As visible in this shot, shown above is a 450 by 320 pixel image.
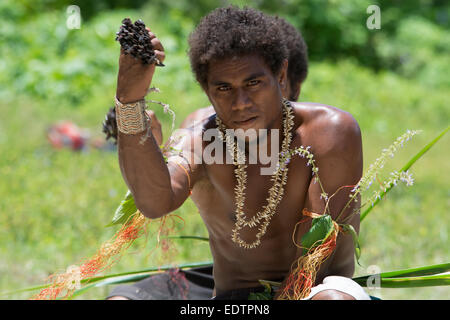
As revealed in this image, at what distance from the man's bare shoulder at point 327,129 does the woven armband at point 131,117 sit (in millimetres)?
794

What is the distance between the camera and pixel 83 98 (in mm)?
9758

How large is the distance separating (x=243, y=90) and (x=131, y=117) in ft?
1.66

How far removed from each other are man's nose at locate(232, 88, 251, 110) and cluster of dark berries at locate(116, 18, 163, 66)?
17.5 inches

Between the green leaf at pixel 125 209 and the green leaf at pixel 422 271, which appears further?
the green leaf at pixel 125 209

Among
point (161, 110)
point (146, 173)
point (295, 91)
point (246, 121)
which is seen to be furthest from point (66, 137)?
point (146, 173)

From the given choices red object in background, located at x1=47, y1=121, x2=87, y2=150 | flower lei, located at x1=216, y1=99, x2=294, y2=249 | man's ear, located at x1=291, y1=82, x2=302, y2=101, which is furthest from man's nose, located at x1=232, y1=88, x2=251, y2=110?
red object in background, located at x1=47, y1=121, x2=87, y2=150

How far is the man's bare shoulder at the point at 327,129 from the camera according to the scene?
263 cm

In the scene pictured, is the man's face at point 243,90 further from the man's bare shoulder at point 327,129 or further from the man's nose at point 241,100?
the man's bare shoulder at point 327,129

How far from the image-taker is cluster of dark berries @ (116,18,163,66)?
2115 mm

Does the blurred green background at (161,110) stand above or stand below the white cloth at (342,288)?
above

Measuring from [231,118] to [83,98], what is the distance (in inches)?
299

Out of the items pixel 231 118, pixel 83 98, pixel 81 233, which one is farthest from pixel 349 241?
pixel 83 98

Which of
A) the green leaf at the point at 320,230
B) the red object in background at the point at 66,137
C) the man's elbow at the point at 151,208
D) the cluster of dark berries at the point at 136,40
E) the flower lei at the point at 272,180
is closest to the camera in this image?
the cluster of dark berries at the point at 136,40

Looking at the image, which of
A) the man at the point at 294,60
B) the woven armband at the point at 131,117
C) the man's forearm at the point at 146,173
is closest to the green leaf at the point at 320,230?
the man's forearm at the point at 146,173
